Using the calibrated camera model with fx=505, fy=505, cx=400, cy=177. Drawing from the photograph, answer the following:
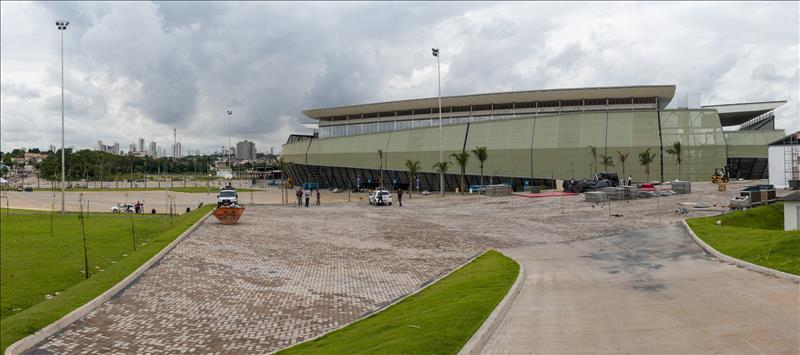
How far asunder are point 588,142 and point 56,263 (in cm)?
6069

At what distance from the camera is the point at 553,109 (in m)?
84.2

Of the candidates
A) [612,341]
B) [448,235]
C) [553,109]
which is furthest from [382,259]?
[553,109]

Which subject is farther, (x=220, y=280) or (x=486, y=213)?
(x=486, y=213)

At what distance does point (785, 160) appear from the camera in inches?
1832

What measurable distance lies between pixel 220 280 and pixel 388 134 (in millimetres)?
67833

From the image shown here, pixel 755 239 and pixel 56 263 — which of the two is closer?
pixel 755 239

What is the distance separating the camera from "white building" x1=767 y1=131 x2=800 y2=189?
150 ft

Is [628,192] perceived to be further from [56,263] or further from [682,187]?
[56,263]

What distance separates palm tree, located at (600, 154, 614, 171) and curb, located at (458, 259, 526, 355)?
179 feet

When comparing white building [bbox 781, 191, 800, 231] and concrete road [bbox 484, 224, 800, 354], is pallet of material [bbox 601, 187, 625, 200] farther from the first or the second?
concrete road [bbox 484, 224, 800, 354]

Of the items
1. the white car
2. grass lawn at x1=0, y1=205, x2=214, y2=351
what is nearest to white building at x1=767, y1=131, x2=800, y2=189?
the white car

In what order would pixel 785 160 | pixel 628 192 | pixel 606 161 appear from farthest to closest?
pixel 606 161 < pixel 785 160 < pixel 628 192

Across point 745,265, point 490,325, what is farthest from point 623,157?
point 490,325

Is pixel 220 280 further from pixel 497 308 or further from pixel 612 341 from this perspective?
pixel 612 341
